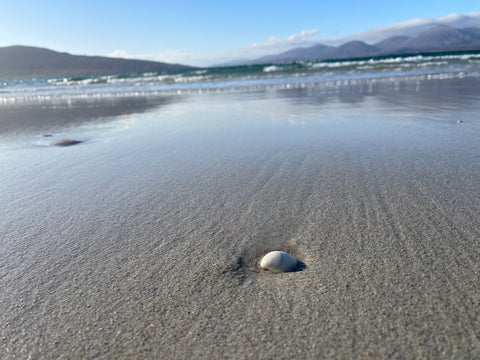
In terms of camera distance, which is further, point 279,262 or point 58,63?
point 58,63

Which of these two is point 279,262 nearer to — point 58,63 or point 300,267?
point 300,267

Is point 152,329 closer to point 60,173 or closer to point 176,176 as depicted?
point 176,176

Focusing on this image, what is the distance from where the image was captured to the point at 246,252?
6.64 ft

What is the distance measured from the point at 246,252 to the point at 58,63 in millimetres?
93863

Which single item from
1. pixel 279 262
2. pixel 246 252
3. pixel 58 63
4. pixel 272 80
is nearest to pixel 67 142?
pixel 246 252

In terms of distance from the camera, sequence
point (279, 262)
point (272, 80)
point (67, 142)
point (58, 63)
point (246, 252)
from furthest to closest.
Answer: point (58, 63) < point (272, 80) < point (67, 142) < point (246, 252) < point (279, 262)

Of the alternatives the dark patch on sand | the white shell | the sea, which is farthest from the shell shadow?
the sea

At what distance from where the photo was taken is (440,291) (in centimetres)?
156

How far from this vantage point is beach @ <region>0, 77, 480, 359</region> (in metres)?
1.37

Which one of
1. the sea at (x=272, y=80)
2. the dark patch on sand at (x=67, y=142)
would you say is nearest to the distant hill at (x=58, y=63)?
the sea at (x=272, y=80)

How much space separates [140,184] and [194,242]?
141 centimetres

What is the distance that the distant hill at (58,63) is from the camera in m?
71.0

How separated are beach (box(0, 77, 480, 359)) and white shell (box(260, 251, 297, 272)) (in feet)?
0.14

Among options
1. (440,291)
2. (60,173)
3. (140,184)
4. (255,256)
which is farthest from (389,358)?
(60,173)
